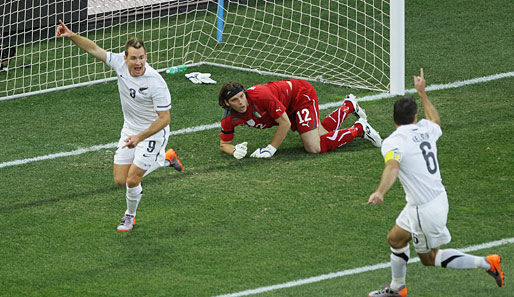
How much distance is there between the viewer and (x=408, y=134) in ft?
20.0

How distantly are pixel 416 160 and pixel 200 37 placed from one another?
8.37 metres

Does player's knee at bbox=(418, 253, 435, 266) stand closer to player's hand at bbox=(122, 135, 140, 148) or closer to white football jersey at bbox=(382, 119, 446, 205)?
white football jersey at bbox=(382, 119, 446, 205)

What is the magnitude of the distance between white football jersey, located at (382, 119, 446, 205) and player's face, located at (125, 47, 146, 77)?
2694mm

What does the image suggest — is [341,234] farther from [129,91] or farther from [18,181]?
[18,181]

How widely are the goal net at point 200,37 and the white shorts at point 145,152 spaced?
447cm

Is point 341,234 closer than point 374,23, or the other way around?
point 341,234

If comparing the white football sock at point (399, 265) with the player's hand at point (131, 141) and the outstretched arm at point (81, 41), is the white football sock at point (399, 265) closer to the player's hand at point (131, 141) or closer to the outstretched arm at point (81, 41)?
the player's hand at point (131, 141)

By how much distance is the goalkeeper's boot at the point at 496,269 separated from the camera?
6291 mm

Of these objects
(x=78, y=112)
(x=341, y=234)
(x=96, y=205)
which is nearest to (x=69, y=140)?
(x=78, y=112)

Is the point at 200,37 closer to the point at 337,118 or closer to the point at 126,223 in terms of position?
the point at 337,118

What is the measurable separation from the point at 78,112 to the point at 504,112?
5364 mm

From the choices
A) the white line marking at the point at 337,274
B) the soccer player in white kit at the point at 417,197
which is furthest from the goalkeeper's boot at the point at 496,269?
the white line marking at the point at 337,274

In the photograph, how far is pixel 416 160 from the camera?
6.09 metres

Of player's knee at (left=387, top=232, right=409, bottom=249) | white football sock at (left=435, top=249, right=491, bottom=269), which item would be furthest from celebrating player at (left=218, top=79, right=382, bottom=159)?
white football sock at (left=435, top=249, right=491, bottom=269)
